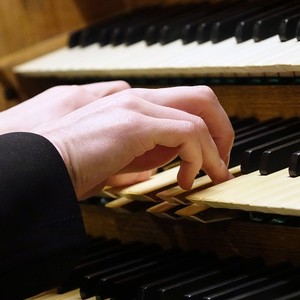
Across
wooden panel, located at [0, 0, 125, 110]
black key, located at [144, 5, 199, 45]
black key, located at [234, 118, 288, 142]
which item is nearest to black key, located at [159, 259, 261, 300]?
black key, located at [234, 118, 288, 142]

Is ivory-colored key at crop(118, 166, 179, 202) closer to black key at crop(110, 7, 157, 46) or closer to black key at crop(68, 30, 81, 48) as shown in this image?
black key at crop(110, 7, 157, 46)

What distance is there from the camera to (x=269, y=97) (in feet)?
4.99

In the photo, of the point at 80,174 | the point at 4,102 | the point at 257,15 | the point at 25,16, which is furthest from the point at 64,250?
the point at 25,16

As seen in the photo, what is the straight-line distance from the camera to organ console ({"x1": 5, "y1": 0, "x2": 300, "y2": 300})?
1.28 metres

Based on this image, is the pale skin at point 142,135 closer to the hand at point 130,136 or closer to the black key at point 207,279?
the hand at point 130,136

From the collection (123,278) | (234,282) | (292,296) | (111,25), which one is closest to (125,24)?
(111,25)

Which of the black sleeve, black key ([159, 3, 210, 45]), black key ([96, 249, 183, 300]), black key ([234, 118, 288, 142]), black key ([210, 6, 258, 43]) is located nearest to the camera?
the black sleeve

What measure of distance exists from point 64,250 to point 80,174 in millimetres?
116

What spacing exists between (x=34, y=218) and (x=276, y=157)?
37cm

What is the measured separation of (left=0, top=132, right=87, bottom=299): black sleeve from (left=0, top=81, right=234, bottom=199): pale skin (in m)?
0.05

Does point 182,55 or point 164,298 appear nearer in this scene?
point 164,298

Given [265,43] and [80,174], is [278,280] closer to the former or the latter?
[80,174]

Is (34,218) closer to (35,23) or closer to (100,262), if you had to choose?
(100,262)

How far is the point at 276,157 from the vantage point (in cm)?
133
